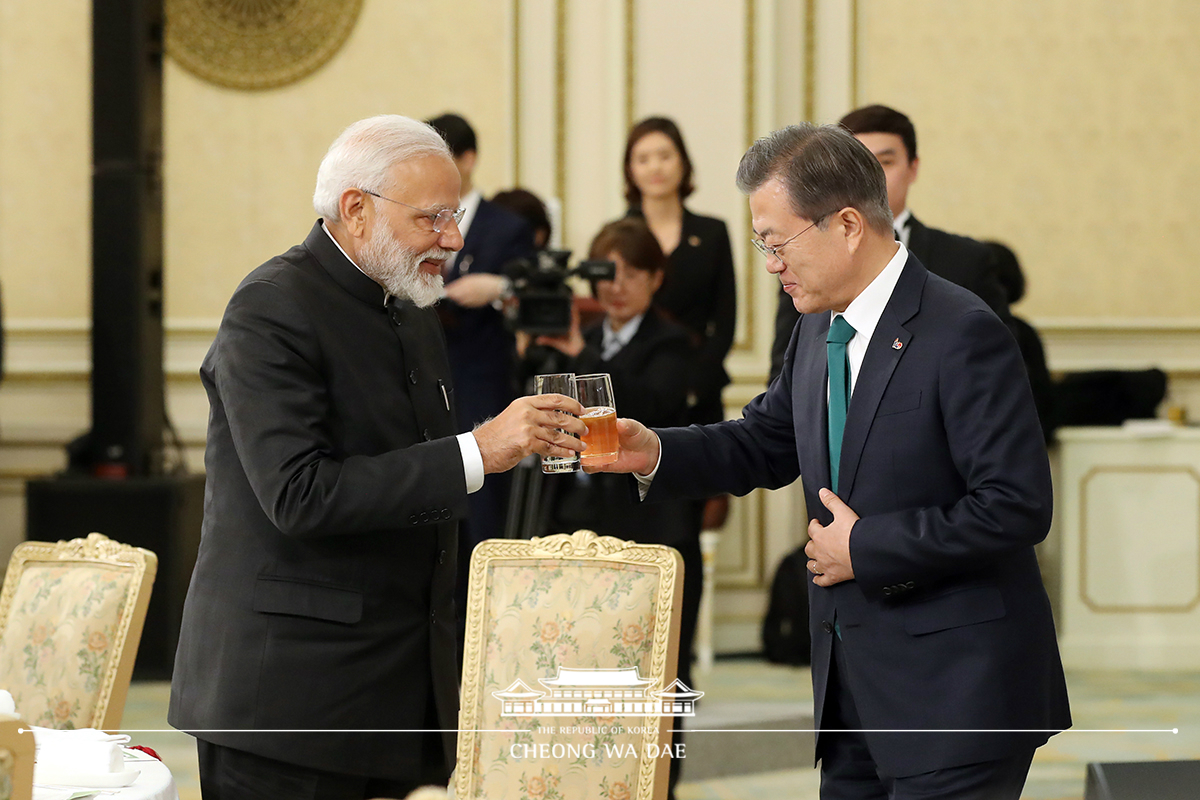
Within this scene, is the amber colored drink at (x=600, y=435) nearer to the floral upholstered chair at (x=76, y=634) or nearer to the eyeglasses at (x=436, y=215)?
the eyeglasses at (x=436, y=215)

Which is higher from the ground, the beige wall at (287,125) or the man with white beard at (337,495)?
the beige wall at (287,125)

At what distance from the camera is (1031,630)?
5.38 feet

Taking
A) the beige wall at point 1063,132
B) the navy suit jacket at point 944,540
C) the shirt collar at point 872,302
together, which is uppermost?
the beige wall at point 1063,132

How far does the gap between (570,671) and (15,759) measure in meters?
0.89

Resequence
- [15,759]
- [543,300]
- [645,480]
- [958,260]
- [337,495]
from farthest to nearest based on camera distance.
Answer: [543,300]
[958,260]
[645,480]
[337,495]
[15,759]

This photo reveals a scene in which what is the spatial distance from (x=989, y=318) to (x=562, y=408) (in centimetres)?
58

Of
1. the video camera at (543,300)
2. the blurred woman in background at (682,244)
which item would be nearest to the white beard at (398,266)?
the video camera at (543,300)

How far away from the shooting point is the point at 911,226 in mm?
2840

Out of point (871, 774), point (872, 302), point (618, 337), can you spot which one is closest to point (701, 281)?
point (618, 337)

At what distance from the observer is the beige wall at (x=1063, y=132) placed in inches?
215

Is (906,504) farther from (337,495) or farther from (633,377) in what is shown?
(633,377)

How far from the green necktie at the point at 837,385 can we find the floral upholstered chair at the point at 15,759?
101 cm

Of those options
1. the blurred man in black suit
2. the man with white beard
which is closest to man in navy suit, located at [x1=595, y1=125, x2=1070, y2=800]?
the man with white beard

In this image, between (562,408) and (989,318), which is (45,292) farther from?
(989,318)
